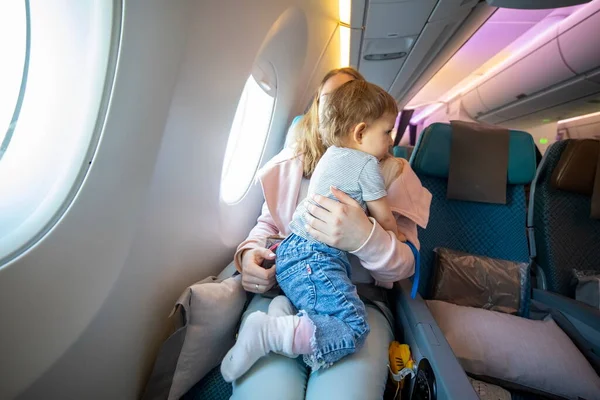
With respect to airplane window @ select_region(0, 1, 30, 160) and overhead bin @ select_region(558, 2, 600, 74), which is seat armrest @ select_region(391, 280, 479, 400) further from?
overhead bin @ select_region(558, 2, 600, 74)

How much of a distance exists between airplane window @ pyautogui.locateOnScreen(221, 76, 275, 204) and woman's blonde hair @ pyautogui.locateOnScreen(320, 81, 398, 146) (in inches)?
34.6

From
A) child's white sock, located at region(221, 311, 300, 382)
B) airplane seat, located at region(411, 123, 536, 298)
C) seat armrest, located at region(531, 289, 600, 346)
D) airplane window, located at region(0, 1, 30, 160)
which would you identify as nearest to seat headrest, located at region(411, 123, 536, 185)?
airplane seat, located at region(411, 123, 536, 298)

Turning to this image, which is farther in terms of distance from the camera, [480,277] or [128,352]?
[480,277]

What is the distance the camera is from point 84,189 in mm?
740

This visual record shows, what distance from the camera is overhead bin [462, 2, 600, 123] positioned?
8.77 ft

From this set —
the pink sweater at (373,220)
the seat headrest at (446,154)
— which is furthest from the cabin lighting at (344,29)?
the pink sweater at (373,220)

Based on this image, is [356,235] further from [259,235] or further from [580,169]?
[580,169]

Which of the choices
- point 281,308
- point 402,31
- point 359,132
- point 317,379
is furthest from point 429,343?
point 402,31

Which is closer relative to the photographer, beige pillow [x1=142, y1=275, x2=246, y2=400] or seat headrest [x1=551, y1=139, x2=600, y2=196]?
beige pillow [x1=142, y1=275, x2=246, y2=400]

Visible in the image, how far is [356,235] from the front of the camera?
1.02 m

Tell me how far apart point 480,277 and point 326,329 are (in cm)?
118

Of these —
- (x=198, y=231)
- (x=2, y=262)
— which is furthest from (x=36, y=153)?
(x=198, y=231)

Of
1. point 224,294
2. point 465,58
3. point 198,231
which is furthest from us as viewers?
point 465,58

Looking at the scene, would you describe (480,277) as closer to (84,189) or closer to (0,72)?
(84,189)
